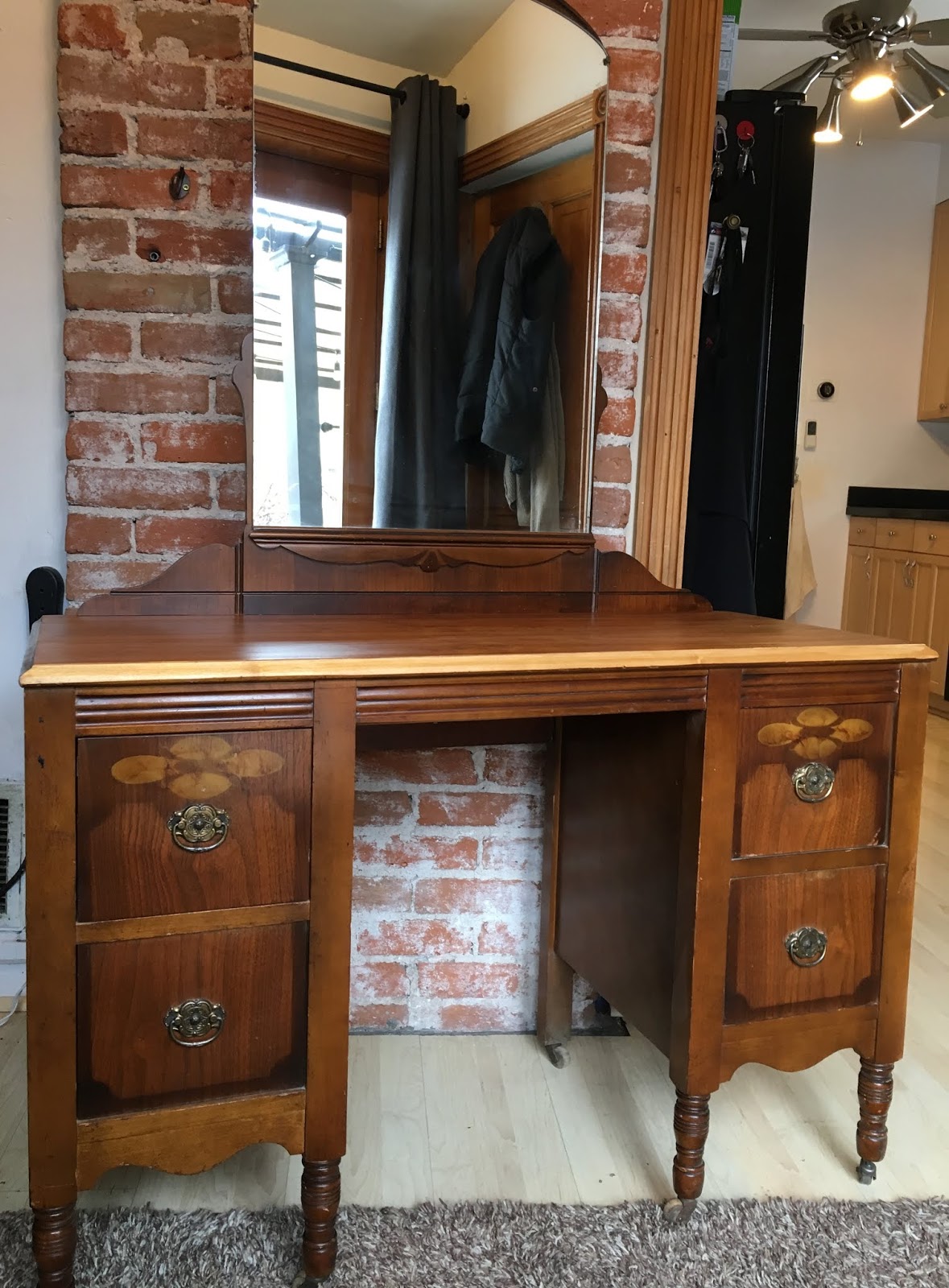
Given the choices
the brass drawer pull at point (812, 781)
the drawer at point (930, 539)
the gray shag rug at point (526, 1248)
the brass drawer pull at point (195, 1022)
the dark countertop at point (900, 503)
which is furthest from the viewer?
the dark countertop at point (900, 503)

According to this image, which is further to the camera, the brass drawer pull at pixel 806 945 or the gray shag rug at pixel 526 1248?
the brass drawer pull at pixel 806 945

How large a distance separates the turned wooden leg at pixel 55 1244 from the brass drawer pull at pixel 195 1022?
220mm

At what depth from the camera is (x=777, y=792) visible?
4.54 feet

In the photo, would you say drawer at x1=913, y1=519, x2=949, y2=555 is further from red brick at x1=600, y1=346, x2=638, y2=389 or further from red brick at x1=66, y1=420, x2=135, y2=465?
red brick at x1=66, y1=420, x2=135, y2=465

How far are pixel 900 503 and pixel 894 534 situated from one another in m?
0.17

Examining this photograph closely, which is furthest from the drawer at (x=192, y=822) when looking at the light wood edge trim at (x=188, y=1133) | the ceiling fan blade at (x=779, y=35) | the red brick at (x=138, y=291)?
the ceiling fan blade at (x=779, y=35)

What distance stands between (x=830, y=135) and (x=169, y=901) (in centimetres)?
338

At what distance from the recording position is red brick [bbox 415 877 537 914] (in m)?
1.87

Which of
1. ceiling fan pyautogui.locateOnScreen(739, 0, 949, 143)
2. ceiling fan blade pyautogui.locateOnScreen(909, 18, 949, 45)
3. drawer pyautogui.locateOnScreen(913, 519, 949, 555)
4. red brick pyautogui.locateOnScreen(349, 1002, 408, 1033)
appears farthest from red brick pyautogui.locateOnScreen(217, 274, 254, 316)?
drawer pyautogui.locateOnScreen(913, 519, 949, 555)

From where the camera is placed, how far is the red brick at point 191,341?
1618 millimetres

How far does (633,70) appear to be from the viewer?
1758mm

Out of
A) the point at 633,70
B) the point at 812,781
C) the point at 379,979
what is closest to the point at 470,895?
the point at 379,979

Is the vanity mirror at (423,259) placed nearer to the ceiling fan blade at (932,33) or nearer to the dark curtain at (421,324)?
the dark curtain at (421,324)

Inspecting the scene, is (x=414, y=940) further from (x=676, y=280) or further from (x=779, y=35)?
(x=779, y=35)
